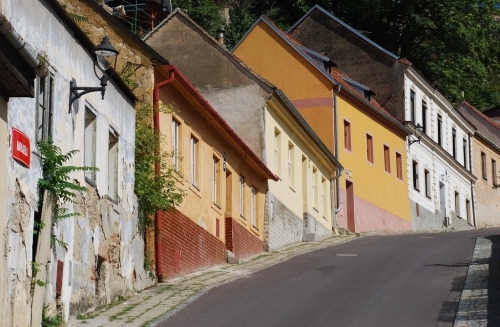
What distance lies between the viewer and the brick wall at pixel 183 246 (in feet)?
63.9

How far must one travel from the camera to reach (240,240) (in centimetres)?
2558

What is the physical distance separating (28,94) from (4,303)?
2.43 metres

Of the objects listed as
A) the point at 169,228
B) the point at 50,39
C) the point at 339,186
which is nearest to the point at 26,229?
the point at 50,39

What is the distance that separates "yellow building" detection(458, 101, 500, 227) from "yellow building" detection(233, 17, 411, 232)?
50.7ft

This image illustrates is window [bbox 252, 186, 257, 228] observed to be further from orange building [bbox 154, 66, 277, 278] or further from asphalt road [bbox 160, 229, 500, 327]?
asphalt road [bbox 160, 229, 500, 327]

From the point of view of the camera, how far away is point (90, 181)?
15242mm

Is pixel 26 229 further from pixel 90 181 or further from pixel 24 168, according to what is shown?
pixel 90 181

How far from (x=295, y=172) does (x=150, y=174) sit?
14236 mm

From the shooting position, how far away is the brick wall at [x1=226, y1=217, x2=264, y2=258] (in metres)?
24.9

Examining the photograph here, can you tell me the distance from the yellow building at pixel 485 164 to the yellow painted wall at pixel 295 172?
21.6 metres

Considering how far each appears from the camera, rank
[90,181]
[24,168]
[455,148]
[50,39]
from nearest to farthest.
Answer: [24,168] < [50,39] < [90,181] < [455,148]

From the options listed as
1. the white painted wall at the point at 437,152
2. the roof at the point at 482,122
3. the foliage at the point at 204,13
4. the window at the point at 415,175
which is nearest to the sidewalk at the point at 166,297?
the window at the point at 415,175

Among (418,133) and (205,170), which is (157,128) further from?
(418,133)

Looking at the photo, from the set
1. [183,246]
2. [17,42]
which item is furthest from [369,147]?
[17,42]
